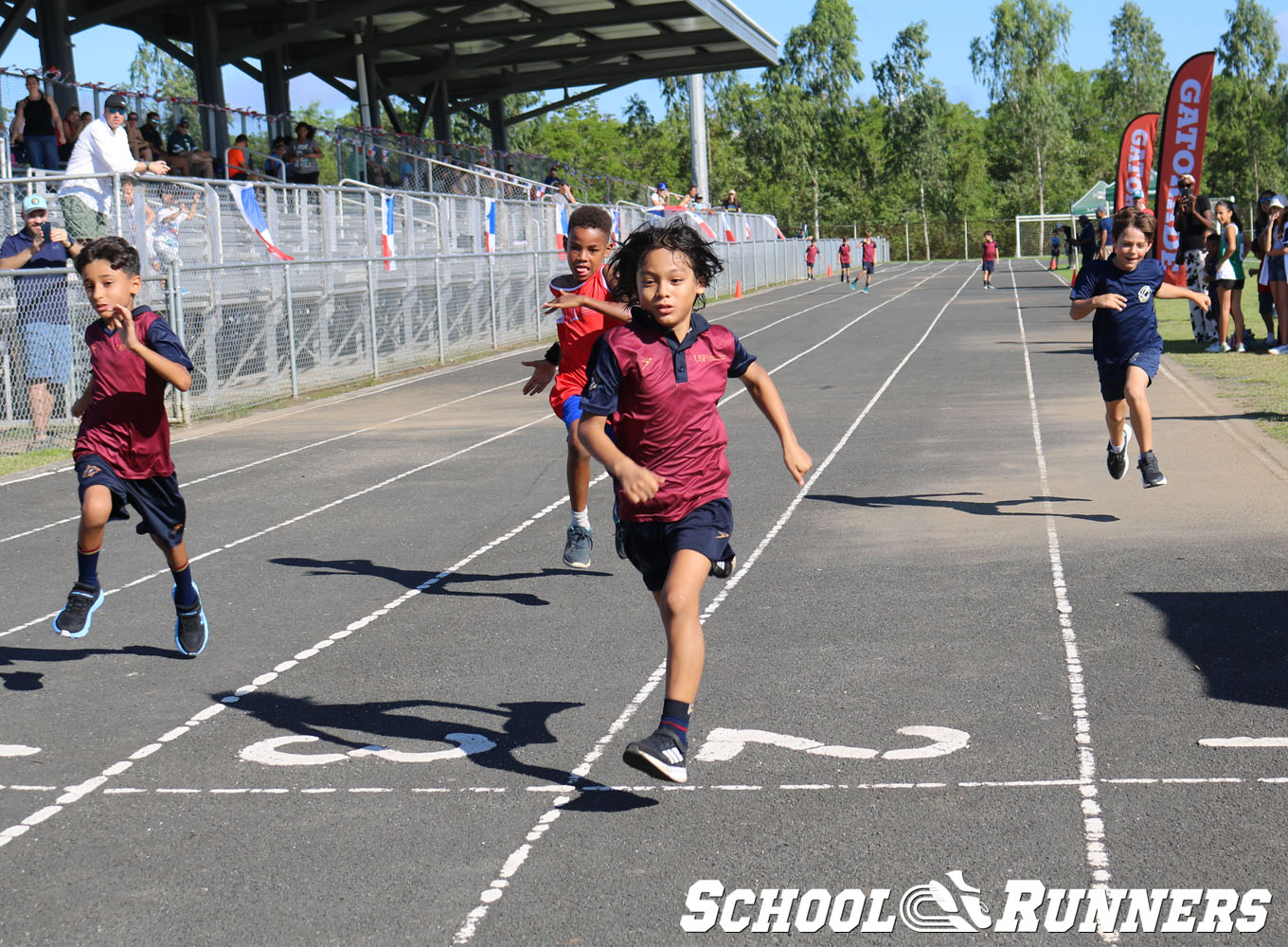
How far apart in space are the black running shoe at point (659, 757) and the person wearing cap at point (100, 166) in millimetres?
11972

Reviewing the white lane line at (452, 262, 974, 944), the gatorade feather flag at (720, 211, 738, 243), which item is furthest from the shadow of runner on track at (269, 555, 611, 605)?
the gatorade feather flag at (720, 211, 738, 243)

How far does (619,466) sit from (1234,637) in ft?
10.4

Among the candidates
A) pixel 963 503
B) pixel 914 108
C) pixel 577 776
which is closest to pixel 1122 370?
pixel 963 503

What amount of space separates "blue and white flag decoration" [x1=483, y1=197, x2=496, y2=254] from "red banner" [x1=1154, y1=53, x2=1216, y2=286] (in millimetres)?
11006

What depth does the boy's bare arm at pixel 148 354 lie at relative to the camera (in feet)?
18.8

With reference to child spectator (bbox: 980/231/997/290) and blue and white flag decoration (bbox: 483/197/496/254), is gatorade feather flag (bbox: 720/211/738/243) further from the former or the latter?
blue and white flag decoration (bbox: 483/197/496/254)

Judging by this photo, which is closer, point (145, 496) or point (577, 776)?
point (577, 776)

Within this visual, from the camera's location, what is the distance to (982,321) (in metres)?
29.1

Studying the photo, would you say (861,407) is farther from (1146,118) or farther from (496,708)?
(1146,118)

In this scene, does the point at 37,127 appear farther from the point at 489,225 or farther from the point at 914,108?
the point at 914,108

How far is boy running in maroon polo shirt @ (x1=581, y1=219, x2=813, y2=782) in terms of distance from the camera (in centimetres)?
455

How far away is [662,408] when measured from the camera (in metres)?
4.65

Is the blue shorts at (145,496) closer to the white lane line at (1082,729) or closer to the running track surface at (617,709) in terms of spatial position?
the running track surface at (617,709)

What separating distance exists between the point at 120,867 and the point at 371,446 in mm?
9623
